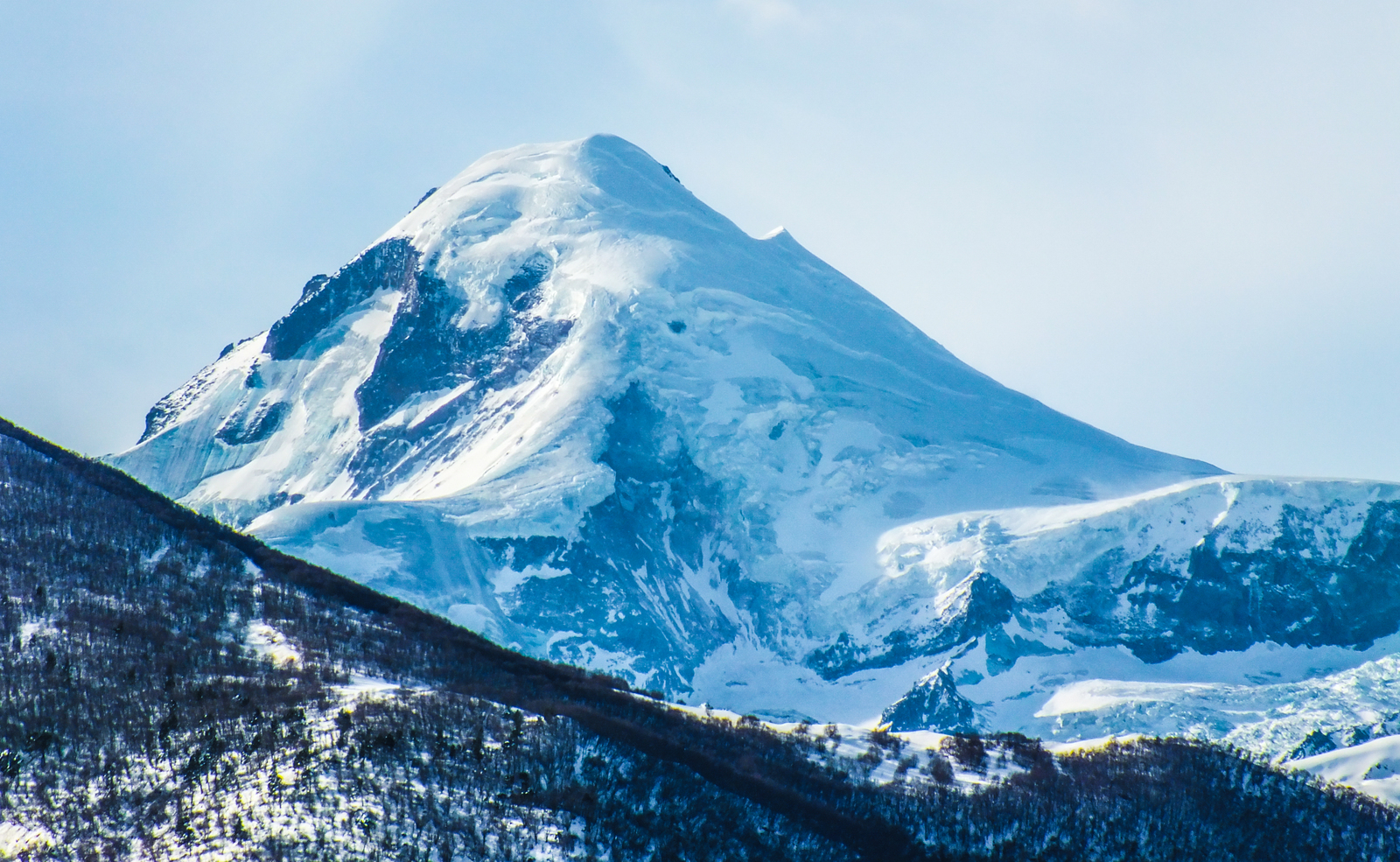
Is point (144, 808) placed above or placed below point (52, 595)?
below

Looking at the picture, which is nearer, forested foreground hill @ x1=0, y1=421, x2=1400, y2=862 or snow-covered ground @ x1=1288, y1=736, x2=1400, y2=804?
forested foreground hill @ x1=0, y1=421, x2=1400, y2=862

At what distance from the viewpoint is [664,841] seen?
111312mm

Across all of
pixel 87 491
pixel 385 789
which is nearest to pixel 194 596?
pixel 87 491

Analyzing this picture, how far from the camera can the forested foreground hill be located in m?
104

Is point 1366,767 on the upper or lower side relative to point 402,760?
upper

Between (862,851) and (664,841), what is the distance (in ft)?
55.2

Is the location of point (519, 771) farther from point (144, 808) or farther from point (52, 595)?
point (52, 595)

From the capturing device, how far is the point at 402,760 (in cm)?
11250

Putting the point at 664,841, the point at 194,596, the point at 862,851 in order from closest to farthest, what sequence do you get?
the point at 664,841
the point at 862,851
the point at 194,596

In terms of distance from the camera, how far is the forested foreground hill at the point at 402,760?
10450 centimetres

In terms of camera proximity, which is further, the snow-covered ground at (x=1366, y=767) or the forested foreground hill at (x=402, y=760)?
the snow-covered ground at (x=1366, y=767)

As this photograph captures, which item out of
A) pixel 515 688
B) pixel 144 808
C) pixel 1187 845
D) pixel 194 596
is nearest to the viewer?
pixel 144 808

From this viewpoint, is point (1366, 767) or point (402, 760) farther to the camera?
point (1366, 767)

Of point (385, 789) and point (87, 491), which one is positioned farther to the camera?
point (87, 491)
